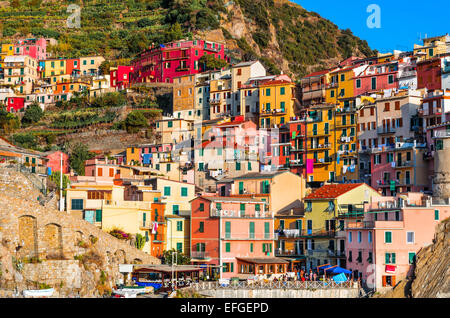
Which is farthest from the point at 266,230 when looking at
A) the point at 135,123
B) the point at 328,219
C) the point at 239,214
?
the point at 135,123

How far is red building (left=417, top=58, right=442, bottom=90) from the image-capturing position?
87250 mm

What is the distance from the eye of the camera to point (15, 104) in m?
123

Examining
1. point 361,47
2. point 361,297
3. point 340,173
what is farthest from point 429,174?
point 361,47

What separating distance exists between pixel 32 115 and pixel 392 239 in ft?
209

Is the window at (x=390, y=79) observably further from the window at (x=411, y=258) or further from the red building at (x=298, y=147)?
the window at (x=411, y=258)

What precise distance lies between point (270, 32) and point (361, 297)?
9103cm

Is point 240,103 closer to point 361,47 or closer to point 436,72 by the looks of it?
point 436,72

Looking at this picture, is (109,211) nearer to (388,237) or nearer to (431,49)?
(388,237)

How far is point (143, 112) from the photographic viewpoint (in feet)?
366

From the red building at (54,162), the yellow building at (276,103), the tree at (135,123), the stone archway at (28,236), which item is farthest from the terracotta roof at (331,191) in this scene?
the tree at (135,123)

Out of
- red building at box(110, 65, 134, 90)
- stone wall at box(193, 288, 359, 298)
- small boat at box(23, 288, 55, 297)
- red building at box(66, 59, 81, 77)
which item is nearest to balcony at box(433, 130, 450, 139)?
stone wall at box(193, 288, 359, 298)

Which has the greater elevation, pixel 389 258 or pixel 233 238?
pixel 233 238

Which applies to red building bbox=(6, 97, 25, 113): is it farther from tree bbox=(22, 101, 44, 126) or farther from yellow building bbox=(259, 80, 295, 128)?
yellow building bbox=(259, 80, 295, 128)

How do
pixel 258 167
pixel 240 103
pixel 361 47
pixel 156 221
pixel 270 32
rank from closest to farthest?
pixel 156 221
pixel 258 167
pixel 240 103
pixel 270 32
pixel 361 47
